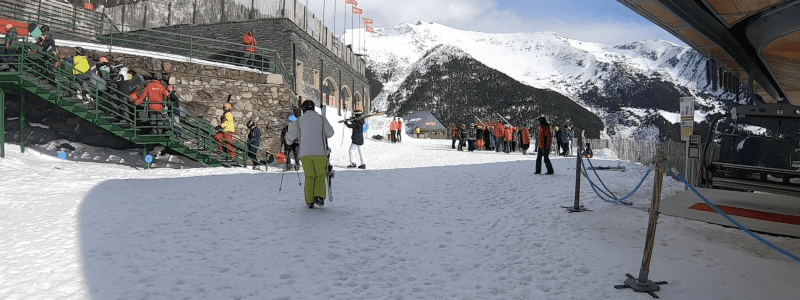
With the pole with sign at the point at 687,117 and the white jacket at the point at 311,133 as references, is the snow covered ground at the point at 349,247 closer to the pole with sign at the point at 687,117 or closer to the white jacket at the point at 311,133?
the white jacket at the point at 311,133

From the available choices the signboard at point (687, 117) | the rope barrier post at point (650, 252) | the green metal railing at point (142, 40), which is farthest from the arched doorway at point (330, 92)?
the rope barrier post at point (650, 252)

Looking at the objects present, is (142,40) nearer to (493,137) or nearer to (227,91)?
(227,91)

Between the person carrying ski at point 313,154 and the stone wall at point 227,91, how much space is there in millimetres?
8241

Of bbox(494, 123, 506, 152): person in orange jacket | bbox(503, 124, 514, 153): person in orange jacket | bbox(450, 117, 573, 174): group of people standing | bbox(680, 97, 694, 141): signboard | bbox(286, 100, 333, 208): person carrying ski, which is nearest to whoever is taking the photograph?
bbox(286, 100, 333, 208): person carrying ski

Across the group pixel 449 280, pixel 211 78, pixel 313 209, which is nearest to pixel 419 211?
pixel 313 209

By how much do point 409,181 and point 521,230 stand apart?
4.48m

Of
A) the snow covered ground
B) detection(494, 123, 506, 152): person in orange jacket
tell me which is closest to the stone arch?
detection(494, 123, 506, 152): person in orange jacket

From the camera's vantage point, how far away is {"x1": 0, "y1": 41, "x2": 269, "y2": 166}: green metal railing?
9.16 metres

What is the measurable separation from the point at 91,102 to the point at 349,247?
908 cm

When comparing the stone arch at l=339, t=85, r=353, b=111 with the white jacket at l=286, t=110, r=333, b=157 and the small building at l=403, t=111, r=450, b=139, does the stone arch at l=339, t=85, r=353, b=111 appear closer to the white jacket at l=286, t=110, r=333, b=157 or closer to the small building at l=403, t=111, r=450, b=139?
the white jacket at l=286, t=110, r=333, b=157

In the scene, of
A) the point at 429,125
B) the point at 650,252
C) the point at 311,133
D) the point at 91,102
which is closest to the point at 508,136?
the point at 311,133

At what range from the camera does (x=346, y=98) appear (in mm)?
32625

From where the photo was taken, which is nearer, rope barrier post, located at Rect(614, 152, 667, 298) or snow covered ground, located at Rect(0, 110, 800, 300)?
rope barrier post, located at Rect(614, 152, 667, 298)

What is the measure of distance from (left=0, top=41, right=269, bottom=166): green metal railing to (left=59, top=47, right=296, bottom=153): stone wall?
221 cm
